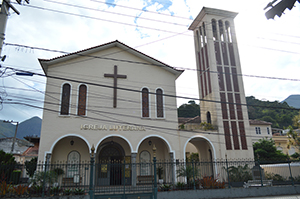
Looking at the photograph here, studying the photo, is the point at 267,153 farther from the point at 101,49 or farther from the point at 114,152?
the point at 101,49

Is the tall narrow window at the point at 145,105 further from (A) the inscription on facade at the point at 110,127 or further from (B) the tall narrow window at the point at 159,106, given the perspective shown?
(A) the inscription on facade at the point at 110,127

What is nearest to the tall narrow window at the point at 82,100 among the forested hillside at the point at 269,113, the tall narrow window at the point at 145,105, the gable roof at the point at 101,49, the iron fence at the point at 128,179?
the gable roof at the point at 101,49

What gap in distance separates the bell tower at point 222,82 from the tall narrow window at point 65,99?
462 inches

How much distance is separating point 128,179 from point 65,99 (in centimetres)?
794

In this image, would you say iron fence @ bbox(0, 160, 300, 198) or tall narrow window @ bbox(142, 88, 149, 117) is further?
tall narrow window @ bbox(142, 88, 149, 117)

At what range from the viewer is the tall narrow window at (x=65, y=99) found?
58.5 feet

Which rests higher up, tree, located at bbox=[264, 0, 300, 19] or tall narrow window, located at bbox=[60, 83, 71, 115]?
tall narrow window, located at bbox=[60, 83, 71, 115]

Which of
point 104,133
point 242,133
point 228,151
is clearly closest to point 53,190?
point 104,133

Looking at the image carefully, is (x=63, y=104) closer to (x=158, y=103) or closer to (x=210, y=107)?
(x=158, y=103)

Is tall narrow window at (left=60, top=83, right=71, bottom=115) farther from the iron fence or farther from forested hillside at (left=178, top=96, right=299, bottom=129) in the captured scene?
forested hillside at (left=178, top=96, right=299, bottom=129)

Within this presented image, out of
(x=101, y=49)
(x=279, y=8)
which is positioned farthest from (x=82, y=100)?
(x=279, y=8)

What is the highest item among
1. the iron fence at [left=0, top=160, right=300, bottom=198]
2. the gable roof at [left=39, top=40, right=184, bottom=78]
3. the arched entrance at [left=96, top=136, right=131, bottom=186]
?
the gable roof at [left=39, top=40, right=184, bottom=78]

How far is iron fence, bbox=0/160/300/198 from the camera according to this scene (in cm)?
1162

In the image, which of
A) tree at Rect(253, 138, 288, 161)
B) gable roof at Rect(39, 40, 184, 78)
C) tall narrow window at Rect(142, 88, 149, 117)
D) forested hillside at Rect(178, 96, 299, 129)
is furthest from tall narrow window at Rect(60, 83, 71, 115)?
forested hillside at Rect(178, 96, 299, 129)
